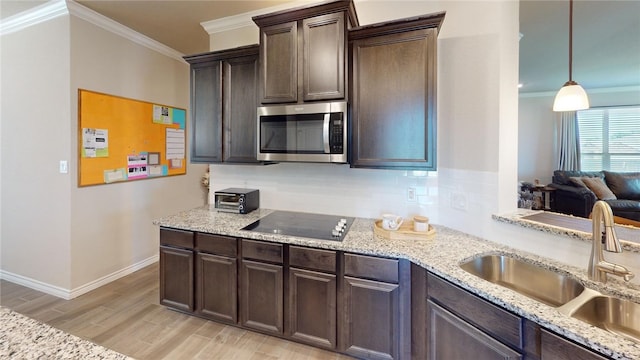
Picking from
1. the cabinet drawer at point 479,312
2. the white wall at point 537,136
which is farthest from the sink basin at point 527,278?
the white wall at point 537,136

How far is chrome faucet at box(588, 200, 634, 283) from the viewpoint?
119 centimetres

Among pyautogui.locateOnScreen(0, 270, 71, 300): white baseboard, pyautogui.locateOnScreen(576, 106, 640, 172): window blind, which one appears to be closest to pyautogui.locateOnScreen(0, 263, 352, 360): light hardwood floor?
pyautogui.locateOnScreen(0, 270, 71, 300): white baseboard

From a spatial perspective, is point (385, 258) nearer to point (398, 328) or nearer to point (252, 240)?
point (398, 328)

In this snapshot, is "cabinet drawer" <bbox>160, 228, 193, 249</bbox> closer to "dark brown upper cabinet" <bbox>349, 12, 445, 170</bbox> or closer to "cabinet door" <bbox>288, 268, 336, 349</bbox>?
"cabinet door" <bbox>288, 268, 336, 349</bbox>

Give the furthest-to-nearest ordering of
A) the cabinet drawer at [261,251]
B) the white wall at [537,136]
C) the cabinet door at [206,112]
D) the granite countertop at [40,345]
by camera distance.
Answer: the white wall at [537,136], the cabinet door at [206,112], the cabinet drawer at [261,251], the granite countertop at [40,345]

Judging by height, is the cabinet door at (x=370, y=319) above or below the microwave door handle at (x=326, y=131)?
below

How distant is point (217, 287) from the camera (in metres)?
2.17

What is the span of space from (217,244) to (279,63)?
1.52 m

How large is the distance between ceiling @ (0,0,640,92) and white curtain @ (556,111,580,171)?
1558 millimetres

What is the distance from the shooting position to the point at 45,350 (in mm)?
709

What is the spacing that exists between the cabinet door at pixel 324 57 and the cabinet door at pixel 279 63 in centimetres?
9

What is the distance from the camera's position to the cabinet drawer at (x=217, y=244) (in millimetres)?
2084

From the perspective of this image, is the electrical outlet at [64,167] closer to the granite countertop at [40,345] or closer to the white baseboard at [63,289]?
the white baseboard at [63,289]

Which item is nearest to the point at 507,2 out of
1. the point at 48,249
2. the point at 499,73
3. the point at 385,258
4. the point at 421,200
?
the point at 499,73
